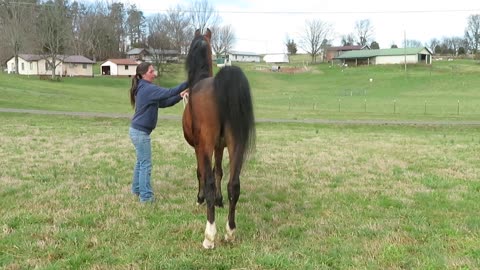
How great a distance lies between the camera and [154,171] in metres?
9.17

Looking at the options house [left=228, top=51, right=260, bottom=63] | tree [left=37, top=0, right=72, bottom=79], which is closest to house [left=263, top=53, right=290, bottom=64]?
house [left=228, top=51, right=260, bottom=63]

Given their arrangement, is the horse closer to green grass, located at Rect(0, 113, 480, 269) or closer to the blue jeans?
green grass, located at Rect(0, 113, 480, 269)

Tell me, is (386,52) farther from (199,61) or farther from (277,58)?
(199,61)

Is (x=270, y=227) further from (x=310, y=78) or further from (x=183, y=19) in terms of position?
(x=310, y=78)

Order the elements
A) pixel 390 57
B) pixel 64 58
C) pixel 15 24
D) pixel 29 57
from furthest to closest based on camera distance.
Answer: pixel 390 57, pixel 29 57, pixel 64 58, pixel 15 24

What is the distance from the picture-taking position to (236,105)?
4.98 metres

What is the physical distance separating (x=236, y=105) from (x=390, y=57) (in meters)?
110

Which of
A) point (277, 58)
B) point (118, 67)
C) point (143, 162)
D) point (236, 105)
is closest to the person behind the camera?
point (236, 105)

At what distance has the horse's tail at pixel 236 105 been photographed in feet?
16.4

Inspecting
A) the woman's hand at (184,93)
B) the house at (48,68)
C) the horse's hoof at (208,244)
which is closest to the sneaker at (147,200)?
the woman's hand at (184,93)

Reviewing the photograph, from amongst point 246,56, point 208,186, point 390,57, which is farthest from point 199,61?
point 246,56

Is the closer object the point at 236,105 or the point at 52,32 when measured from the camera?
the point at 236,105

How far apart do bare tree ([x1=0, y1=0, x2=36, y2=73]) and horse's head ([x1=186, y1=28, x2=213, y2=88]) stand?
2750 inches

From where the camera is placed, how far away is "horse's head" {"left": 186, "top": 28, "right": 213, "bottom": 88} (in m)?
5.80
